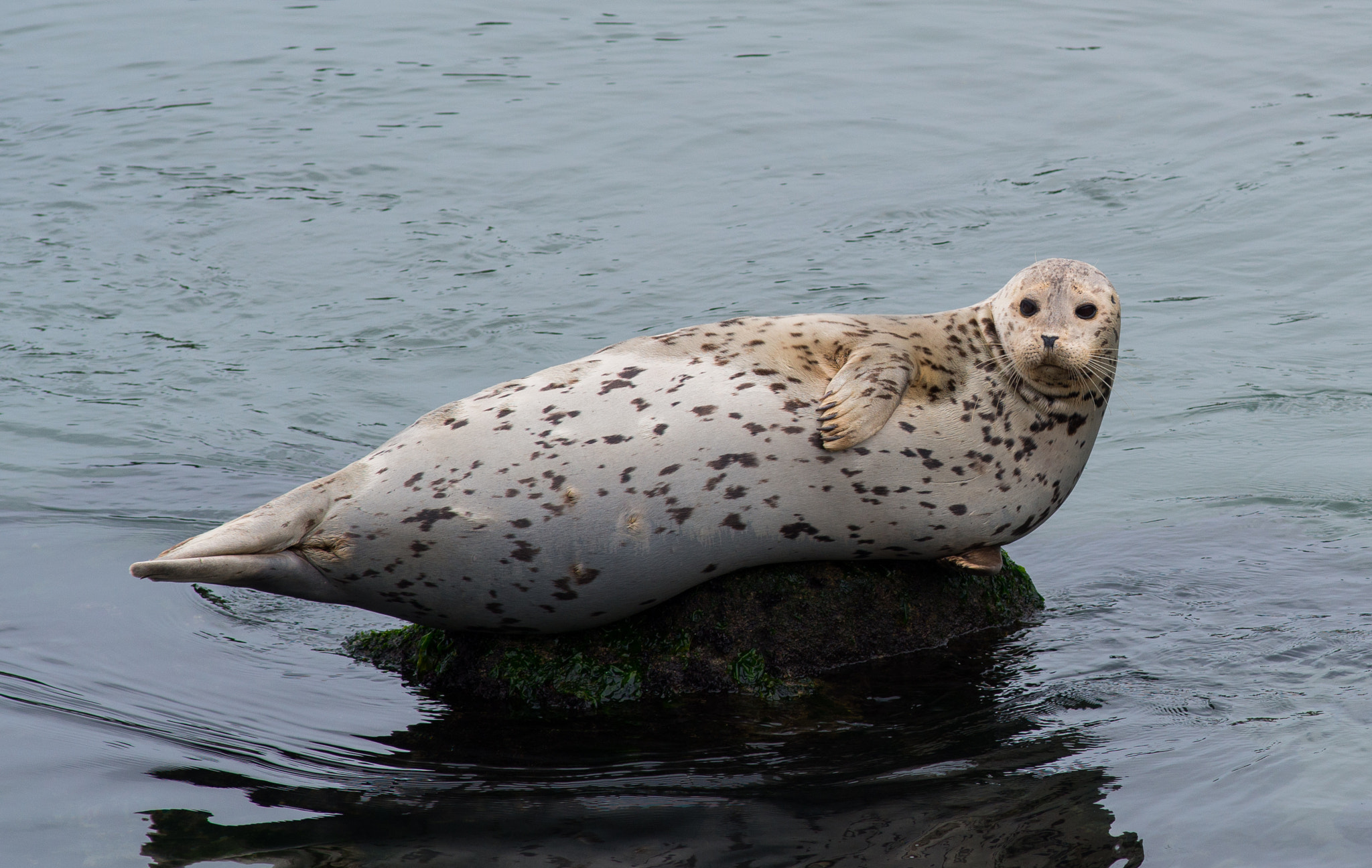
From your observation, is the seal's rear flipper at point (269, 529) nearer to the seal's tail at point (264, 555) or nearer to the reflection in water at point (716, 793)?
the seal's tail at point (264, 555)

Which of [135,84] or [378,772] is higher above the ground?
[135,84]

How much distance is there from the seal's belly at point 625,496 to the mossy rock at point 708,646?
0.16 meters

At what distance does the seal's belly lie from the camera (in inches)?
202

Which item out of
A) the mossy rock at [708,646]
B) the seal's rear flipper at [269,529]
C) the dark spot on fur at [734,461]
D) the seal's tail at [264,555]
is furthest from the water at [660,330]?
the dark spot on fur at [734,461]

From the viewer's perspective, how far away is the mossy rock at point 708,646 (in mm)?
5418

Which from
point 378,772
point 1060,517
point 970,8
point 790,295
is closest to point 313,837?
point 378,772

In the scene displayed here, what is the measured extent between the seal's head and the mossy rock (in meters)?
0.92

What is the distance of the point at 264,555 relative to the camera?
5.08 meters

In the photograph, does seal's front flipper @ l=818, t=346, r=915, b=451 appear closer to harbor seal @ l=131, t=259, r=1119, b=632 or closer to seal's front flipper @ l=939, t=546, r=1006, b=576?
harbor seal @ l=131, t=259, r=1119, b=632

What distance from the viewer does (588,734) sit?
514 centimetres

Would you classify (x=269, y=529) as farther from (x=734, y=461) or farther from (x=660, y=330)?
(x=660, y=330)

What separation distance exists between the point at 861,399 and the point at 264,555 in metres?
2.11

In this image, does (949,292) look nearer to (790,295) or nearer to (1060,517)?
(790,295)

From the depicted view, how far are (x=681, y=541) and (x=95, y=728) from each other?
6.61 feet
